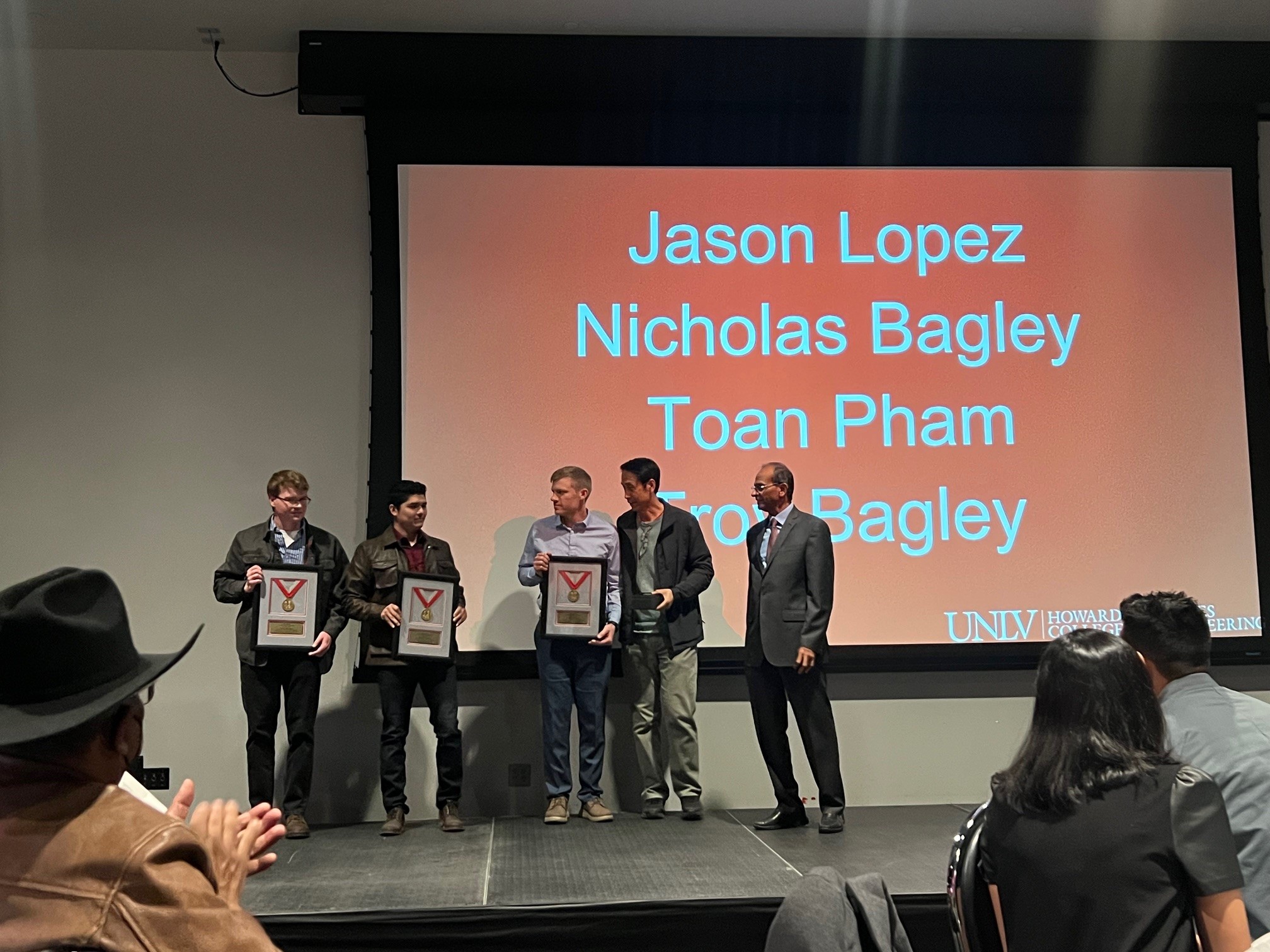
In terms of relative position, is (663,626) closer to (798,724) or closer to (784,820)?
(798,724)

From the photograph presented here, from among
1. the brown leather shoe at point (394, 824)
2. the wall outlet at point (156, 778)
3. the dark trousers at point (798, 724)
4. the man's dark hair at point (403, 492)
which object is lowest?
the brown leather shoe at point (394, 824)

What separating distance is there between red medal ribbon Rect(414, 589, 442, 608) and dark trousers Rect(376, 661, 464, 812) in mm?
241

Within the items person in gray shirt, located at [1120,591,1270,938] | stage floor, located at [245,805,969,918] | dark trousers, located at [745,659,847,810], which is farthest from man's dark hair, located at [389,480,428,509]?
person in gray shirt, located at [1120,591,1270,938]

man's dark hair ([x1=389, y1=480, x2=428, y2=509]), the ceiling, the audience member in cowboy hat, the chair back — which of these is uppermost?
the ceiling

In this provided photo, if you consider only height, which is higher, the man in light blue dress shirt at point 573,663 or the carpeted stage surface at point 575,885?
the man in light blue dress shirt at point 573,663

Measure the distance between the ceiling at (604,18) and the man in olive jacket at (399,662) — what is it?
2.26 m

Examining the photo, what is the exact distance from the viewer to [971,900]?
1878mm

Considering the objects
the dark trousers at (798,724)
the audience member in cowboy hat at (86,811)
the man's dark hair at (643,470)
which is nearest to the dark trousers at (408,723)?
the man's dark hair at (643,470)

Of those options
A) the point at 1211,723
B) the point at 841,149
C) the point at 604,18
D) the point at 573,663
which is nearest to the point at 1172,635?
the point at 1211,723

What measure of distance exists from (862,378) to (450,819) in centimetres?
275

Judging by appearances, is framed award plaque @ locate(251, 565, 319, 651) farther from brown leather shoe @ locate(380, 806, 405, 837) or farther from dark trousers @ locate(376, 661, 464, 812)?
brown leather shoe @ locate(380, 806, 405, 837)

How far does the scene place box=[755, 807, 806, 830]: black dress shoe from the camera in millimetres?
4734

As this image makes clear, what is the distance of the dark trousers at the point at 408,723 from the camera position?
4.76 m

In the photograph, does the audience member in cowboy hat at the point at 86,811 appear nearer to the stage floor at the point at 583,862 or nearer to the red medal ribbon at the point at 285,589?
the stage floor at the point at 583,862
